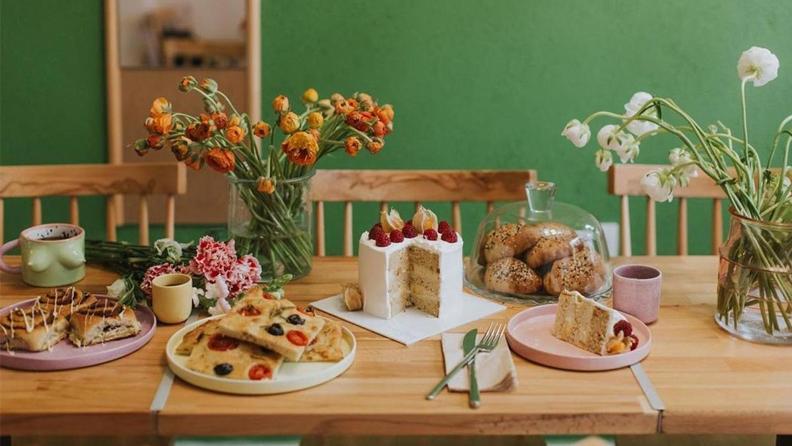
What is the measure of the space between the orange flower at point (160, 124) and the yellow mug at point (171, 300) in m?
0.27

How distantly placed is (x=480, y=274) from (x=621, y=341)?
429mm

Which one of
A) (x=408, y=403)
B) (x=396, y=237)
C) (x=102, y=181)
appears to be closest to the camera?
(x=408, y=403)

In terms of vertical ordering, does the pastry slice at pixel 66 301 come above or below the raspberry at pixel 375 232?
below

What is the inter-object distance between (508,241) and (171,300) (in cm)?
66

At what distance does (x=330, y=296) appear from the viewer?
1.89 metres

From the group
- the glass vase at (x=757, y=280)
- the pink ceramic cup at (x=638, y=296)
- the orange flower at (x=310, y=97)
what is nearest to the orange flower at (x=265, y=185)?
the orange flower at (x=310, y=97)

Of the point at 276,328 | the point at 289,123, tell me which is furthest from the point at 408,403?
the point at 289,123

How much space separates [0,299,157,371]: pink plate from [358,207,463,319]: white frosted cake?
414 mm

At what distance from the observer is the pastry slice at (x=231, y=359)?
1.44m

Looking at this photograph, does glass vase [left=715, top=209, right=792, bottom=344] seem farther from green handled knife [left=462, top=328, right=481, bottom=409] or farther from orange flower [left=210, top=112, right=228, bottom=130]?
orange flower [left=210, top=112, right=228, bottom=130]

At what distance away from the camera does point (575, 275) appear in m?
1.83

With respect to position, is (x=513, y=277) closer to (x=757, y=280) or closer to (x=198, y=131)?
(x=757, y=280)

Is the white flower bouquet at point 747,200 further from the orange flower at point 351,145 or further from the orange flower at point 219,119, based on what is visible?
the orange flower at point 219,119

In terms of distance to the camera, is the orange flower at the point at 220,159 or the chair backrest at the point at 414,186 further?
the chair backrest at the point at 414,186
